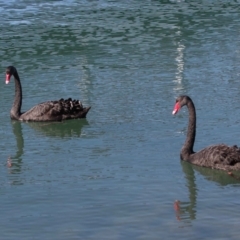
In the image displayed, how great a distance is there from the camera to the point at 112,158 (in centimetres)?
900

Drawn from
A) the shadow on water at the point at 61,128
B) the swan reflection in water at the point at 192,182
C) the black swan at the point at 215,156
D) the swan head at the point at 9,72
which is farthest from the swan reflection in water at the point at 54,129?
the swan reflection in water at the point at 192,182

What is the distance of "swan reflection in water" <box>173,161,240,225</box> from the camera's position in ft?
24.0

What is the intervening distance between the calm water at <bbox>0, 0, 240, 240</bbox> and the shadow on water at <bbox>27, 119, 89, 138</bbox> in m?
0.02

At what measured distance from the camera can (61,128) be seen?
419 inches

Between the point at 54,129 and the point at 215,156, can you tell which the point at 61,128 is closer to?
the point at 54,129

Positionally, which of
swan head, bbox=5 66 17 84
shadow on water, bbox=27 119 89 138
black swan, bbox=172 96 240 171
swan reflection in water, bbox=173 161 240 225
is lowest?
shadow on water, bbox=27 119 89 138

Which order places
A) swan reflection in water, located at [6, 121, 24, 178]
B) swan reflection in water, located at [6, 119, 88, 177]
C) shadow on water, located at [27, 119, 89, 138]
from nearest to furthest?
swan reflection in water, located at [6, 121, 24, 178] → swan reflection in water, located at [6, 119, 88, 177] → shadow on water, located at [27, 119, 89, 138]

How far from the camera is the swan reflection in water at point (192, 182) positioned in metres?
7.32

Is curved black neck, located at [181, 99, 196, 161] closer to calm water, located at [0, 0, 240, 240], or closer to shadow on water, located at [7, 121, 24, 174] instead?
calm water, located at [0, 0, 240, 240]

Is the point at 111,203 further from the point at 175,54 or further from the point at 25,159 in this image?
the point at 175,54

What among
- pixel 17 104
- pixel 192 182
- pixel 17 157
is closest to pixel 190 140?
pixel 192 182

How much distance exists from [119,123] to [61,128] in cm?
70

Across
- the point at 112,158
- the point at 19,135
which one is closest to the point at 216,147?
the point at 112,158

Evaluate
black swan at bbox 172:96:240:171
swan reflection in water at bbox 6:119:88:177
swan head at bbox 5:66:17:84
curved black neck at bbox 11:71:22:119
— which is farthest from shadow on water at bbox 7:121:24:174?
black swan at bbox 172:96:240:171
